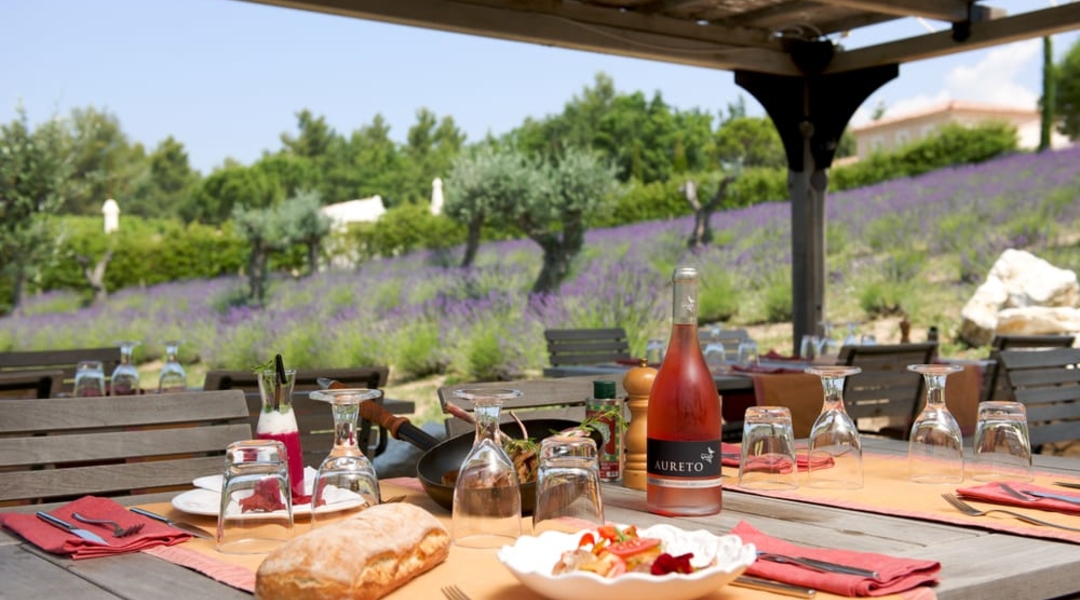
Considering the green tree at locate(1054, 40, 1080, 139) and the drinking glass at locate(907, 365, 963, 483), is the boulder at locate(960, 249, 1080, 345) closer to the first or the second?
the drinking glass at locate(907, 365, 963, 483)

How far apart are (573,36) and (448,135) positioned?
16.6m

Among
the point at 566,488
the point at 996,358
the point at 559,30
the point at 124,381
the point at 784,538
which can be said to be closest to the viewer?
the point at 566,488

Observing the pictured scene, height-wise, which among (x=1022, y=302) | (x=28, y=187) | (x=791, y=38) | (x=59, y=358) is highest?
(x=791, y=38)

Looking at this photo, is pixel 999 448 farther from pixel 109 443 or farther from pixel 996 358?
pixel 996 358

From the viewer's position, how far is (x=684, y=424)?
1612 millimetres

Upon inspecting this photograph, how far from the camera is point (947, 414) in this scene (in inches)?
77.3

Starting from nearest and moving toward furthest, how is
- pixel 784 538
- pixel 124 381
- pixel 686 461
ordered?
1. pixel 784 538
2. pixel 686 461
3. pixel 124 381

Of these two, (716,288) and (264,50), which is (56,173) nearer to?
(716,288)

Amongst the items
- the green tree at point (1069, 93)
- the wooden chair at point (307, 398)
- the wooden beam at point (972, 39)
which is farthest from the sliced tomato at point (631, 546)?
the green tree at point (1069, 93)

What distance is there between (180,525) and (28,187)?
12.0m

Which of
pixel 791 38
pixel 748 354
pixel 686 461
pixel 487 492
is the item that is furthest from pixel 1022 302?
pixel 487 492

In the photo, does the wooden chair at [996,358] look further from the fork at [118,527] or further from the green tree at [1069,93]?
the green tree at [1069,93]

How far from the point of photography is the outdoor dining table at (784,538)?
128cm

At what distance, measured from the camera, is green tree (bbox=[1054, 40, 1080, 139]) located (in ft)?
60.8
